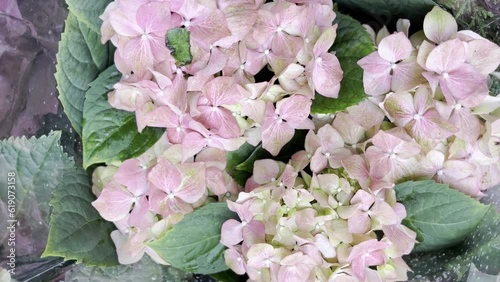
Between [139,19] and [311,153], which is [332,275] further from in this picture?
[139,19]

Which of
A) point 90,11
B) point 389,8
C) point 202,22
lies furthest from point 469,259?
point 90,11

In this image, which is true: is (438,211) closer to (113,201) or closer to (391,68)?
(391,68)

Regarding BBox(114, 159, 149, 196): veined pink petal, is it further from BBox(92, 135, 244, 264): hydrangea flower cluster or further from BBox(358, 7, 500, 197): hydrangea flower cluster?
BBox(358, 7, 500, 197): hydrangea flower cluster

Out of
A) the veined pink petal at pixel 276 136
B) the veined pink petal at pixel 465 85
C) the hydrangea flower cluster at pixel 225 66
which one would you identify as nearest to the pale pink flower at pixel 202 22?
the hydrangea flower cluster at pixel 225 66

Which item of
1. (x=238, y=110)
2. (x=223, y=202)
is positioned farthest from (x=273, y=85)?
(x=223, y=202)

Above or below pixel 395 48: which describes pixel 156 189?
below

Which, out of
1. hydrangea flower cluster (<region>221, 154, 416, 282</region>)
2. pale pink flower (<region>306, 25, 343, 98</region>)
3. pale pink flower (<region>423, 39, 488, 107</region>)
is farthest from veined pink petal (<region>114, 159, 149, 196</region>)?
pale pink flower (<region>423, 39, 488, 107</region>)
